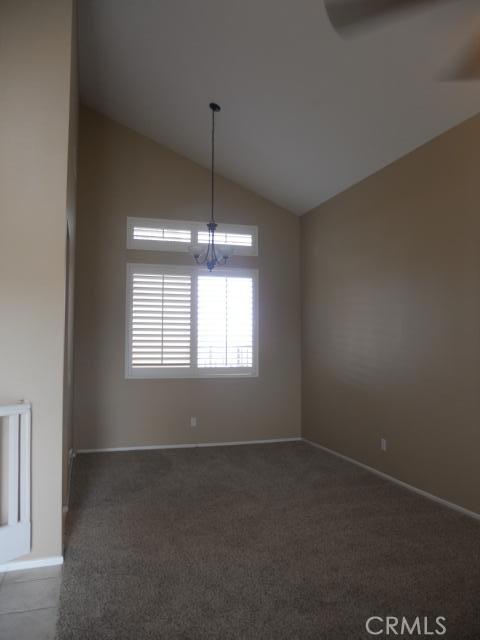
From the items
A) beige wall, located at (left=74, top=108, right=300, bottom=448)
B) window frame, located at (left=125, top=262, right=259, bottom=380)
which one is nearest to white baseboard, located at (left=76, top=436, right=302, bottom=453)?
beige wall, located at (left=74, top=108, right=300, bottom=448)

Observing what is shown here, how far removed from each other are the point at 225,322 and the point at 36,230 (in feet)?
11.2

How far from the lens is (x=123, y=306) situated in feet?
18.5

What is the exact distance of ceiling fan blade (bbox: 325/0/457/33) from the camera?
1863 mm

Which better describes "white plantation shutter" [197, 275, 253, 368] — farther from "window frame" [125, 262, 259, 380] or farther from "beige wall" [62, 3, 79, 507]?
"beige wall" [62, 3, 79, 507]

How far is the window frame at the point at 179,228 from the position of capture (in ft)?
18.8

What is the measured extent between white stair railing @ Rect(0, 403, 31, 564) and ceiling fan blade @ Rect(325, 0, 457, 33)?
2.60 metres

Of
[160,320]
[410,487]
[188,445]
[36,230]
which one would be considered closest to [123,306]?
[160,320]

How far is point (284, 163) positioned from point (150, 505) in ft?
12.7

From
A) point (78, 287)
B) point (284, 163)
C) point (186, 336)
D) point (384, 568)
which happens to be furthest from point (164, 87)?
point (384, 568)

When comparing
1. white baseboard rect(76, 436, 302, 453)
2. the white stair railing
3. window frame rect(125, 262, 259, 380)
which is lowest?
white baseboard rect(76, 436, 302, 453)

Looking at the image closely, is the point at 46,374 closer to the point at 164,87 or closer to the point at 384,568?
the point at 384,568

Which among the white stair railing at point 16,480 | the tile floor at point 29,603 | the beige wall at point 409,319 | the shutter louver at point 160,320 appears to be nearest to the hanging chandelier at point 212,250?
the shutter louver at point 160,320

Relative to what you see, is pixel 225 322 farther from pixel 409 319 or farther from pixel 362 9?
pixel 362 9

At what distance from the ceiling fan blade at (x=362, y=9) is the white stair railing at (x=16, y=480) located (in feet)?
8.54
